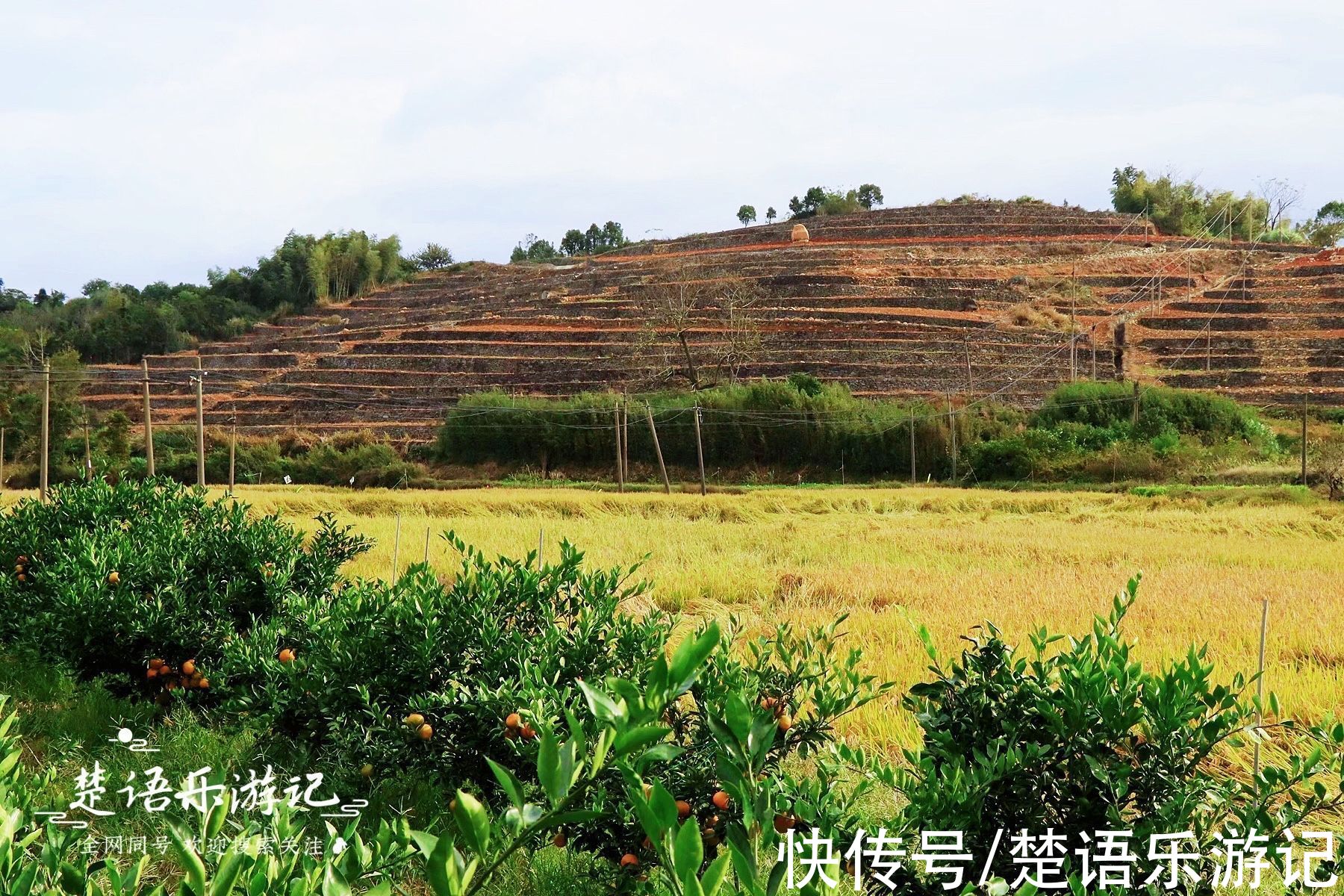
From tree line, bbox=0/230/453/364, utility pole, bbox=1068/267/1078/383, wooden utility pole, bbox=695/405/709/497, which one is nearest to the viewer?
wooden utility pole, bbox=695/405/709/497

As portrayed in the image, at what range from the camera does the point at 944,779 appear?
297cm

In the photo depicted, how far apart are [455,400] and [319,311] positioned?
21.6m

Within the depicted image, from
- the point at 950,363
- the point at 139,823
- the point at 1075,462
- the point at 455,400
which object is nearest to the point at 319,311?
the point at 455,400

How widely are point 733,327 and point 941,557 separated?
31235 mm

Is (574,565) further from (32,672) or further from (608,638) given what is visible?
(32,672)

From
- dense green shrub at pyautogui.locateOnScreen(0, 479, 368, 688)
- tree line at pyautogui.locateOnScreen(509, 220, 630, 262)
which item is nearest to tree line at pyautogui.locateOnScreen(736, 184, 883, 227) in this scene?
tree line at pyautogui.locateOnScreen(509, 220, 630, 262)

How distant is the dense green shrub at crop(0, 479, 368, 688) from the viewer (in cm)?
611

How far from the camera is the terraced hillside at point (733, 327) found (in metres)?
39.7

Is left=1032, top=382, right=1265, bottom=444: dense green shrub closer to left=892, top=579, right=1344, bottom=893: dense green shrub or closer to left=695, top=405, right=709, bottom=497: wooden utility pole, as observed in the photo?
left=695, top=405, right=709, bottom=497: wooden utility pole

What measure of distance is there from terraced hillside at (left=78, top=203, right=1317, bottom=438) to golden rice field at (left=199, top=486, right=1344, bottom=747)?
15171 mm

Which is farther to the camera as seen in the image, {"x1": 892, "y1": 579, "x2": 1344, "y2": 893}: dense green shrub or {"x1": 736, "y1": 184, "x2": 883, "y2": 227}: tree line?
Answer: {"x1": 736, "y1": 184, "x2": 883, "y2": 227}: tree line

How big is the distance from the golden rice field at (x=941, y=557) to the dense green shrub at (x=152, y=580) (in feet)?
9.17

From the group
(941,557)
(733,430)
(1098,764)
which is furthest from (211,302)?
(1098,764)

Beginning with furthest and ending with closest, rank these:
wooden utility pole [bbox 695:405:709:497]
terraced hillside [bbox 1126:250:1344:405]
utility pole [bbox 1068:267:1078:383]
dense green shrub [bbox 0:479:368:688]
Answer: utility pole [bbox 1068:267:1078:383]
terraced hillside [bbox 1126:250:1344:405]
wooden utility pole [bbox 695:405:709:497]
dense green shrub [bbox 0:479:368:688]
